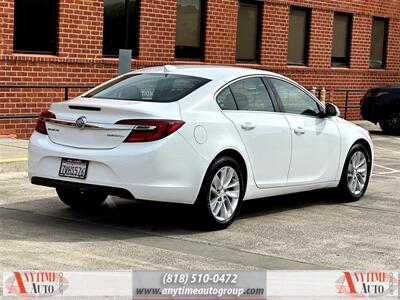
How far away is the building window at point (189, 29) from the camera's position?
18.1m

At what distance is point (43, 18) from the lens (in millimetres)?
15117

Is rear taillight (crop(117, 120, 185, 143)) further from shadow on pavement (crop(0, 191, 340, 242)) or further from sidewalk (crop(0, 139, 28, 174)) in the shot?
sidewalk (crop(0, 139, 28, 174))

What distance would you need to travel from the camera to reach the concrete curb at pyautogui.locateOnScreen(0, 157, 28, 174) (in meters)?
11.2

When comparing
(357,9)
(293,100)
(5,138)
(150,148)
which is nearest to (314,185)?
(293,100)

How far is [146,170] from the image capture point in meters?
7.26

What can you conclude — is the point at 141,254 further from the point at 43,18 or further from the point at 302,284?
the point at 43,18

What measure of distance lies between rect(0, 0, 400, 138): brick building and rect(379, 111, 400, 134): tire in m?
2.47

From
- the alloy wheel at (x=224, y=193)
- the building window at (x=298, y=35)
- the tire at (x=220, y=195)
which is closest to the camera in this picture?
the tire at (x=220, y=195)

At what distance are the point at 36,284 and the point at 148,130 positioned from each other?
2180 mm

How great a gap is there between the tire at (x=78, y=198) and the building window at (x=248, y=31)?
37.9 ft

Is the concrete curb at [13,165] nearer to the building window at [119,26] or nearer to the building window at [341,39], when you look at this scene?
the building window at [119,26]

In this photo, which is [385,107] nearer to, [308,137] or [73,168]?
Result: [308,137]

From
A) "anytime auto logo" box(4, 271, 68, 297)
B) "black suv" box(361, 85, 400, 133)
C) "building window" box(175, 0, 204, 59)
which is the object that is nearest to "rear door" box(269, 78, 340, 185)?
"anytime auto logo" box(4, 271, 68, 297)

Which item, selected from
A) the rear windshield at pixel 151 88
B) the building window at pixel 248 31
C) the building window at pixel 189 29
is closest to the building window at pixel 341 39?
the building window at pixel 248 31
